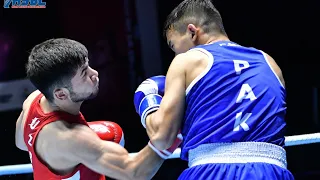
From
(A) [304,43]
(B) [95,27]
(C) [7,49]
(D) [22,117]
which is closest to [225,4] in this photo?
(A) [304,43]

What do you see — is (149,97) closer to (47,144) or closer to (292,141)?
(47,144)

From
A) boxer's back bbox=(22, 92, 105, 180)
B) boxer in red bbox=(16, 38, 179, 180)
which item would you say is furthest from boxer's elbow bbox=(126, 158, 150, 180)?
boxer's back bbox=(22, 92, 105, 180)

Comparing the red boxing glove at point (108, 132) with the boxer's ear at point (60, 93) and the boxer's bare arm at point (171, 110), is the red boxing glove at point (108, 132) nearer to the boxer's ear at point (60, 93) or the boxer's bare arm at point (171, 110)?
the boxer's ear at point (60, 93)

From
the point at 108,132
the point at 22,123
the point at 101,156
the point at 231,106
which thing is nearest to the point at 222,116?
the point at 231,106

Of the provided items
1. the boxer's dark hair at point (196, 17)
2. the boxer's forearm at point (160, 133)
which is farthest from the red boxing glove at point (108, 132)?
the boxer's dark hair at point (196, 17)

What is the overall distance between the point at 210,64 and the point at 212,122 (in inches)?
8.4

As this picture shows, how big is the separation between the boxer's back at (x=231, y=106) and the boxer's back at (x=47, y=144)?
20.0 inches

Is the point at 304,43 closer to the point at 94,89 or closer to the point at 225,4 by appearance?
the point at 225,4

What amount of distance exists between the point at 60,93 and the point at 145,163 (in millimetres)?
454

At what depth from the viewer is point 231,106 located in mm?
1729

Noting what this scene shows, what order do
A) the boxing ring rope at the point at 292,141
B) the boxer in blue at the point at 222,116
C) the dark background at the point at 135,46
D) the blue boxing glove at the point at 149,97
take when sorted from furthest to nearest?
the dark background at the point at 135,46
the boxing ring rope at the point at 292,141
the blue boxing glove at the point at 149,97
the boxer in blue at the point at 222,116

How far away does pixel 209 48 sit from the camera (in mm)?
1839

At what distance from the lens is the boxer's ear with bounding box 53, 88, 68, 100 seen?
201 centimetres

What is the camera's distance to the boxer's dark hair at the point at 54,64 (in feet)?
6.48
